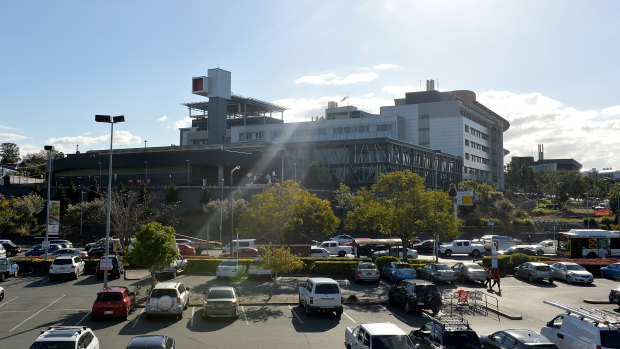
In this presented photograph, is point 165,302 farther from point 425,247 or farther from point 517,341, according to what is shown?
point 425,247

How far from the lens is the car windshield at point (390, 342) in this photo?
14.3 m

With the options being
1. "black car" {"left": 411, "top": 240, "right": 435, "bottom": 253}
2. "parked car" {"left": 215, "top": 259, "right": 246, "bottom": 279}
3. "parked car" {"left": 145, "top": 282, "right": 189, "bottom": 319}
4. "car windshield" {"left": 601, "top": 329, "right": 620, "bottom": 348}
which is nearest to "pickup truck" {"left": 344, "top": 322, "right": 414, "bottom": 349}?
"car windshield" {"left": 601, "top": 329, "right": 620, "bottom": 348}

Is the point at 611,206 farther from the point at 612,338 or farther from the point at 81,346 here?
the point at 81,346

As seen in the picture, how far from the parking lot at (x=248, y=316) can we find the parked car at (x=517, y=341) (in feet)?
17.4

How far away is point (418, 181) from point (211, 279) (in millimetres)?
17979

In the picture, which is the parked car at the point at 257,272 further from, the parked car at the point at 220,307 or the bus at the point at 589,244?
the bus at the point at 589,244

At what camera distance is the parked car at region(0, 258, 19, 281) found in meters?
33.5

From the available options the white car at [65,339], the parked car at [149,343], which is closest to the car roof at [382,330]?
the parked car at [149,343]

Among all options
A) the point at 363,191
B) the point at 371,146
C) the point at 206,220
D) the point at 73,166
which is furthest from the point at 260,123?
the point at 363,191

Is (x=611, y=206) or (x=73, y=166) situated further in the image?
(x=73, y=166)

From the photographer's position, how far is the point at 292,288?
1249 inches

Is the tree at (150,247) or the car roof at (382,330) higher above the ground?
the tree at (150,247)

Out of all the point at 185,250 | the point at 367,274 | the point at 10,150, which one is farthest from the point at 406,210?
the point at 10,150

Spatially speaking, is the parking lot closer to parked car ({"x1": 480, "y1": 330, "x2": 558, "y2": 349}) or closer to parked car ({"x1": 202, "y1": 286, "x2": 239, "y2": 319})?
parked car ({"x1": 202, "y1": 286, "x2": 239, "y2": 319})
